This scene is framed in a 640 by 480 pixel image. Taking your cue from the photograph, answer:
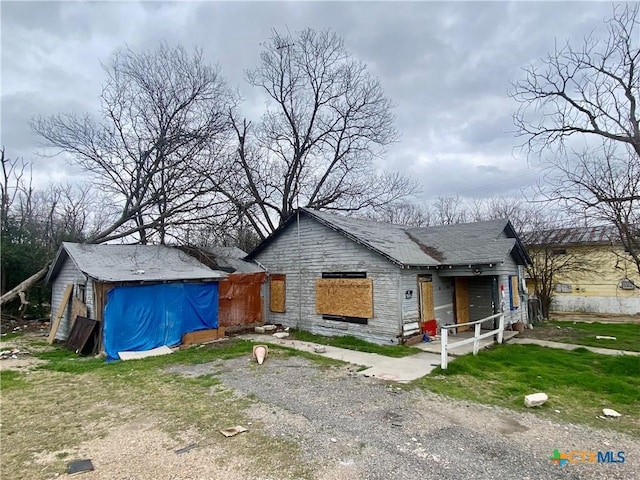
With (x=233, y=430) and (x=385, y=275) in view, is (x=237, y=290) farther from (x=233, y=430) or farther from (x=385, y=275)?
(x=233, y=430)

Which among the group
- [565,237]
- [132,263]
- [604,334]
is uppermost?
[565,237]

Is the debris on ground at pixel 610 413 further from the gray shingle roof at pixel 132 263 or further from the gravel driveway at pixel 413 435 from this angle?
the gray shingle roof at pixel 132 263

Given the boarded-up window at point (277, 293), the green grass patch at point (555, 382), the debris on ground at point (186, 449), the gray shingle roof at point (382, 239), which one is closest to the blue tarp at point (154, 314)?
the boarded-up window at point (277, 293)

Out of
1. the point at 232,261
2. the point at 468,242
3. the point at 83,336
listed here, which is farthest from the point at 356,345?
the point at 83,336

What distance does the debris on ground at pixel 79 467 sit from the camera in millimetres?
4016

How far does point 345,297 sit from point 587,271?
17.4 meters

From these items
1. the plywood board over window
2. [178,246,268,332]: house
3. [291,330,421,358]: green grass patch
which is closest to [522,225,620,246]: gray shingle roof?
the plywood board over window

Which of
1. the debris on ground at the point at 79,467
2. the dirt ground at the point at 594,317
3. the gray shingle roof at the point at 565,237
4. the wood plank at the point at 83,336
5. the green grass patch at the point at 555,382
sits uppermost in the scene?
the gray shingle roof at the point at 565,237

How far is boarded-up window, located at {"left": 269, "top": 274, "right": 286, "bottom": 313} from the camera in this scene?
14516 millimetres

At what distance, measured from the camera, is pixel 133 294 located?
10.5 meters

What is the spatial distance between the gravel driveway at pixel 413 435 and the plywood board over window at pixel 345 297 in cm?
456

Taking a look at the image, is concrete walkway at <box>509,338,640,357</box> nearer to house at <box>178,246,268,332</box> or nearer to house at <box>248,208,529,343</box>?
house at <box>248,208,529,343</box>

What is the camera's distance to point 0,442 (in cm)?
481

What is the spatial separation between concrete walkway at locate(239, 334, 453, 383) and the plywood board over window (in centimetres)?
154
